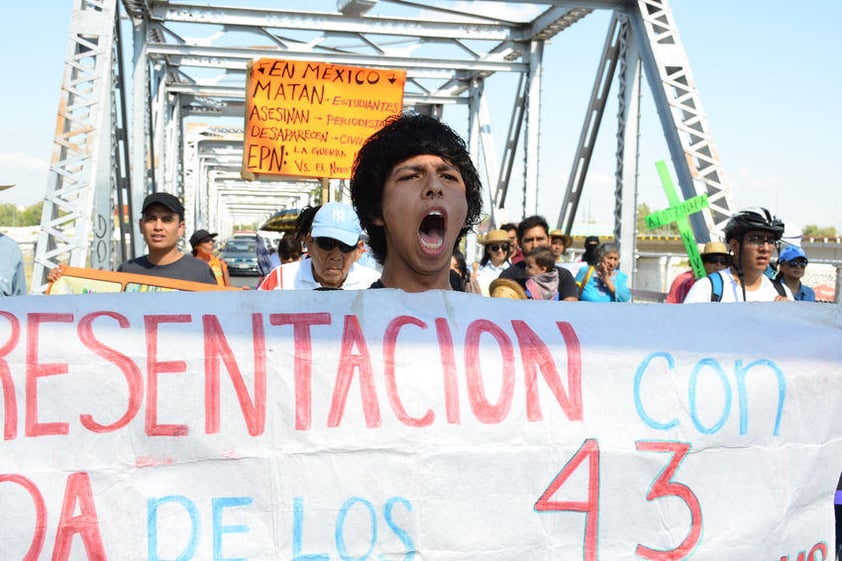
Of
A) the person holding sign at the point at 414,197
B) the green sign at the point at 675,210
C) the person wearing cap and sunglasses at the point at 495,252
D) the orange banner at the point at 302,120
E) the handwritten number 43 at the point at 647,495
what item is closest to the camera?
the handwritten number 43 at the point at 647,495

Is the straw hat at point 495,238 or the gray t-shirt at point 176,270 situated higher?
the straw hat at point 495,238

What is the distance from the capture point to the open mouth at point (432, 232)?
2340 mm

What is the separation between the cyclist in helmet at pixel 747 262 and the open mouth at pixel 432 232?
80.7 inches

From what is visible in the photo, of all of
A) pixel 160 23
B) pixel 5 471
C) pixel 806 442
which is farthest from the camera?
pixel 160 23

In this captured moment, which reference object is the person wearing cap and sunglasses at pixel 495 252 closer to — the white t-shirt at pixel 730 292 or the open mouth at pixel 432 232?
the white t-shirt at pixel 730 292

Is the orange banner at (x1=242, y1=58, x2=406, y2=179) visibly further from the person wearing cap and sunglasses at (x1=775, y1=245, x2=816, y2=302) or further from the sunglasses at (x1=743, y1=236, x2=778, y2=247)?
the sunglasses at (x1=743, y1=236, x2=778, y2=247)

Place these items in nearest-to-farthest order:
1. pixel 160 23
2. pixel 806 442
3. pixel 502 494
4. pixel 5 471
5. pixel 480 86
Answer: pixel 5 471, pixel 502 494, pixel 806 442, pixel 160 23, pixel 480 86

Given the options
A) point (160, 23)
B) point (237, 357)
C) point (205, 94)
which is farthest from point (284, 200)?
point (237, 357)

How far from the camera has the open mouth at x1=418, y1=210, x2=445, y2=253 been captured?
2.34 meters

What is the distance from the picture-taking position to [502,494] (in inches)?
88.4

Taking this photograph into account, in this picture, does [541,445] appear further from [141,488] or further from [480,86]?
[480,86]

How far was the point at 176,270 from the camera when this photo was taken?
4.91 metres

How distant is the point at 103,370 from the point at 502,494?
40.5 inches

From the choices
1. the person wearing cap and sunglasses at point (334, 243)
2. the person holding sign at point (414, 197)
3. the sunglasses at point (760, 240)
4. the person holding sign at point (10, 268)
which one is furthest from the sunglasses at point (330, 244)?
the sunglasses at point (760, 240)
